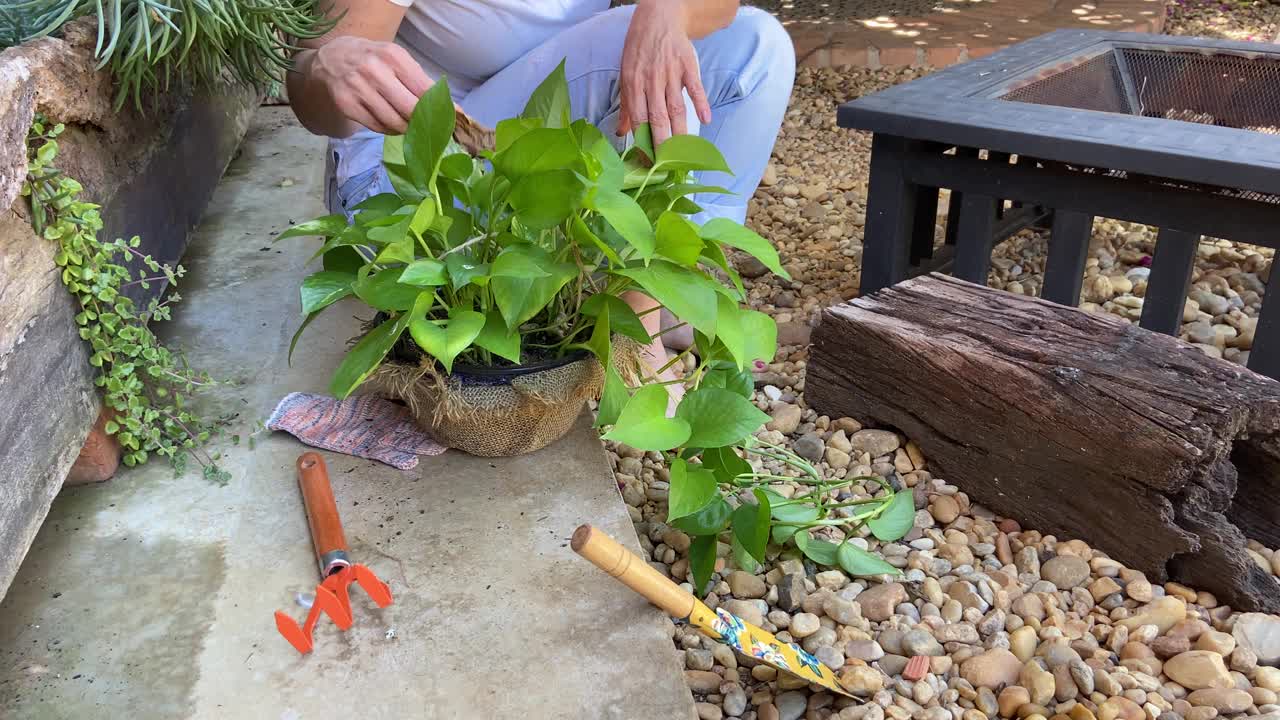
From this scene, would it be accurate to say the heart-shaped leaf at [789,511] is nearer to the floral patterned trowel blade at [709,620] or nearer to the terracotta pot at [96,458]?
the floral patterned trowel blade at [709,620]

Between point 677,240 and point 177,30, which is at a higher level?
point 177,30

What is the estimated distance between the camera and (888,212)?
1926mm

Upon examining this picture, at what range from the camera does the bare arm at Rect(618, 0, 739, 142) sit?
4.63ft

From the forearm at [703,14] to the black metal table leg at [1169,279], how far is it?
770mm

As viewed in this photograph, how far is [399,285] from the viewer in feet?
3.97

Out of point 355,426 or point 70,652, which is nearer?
point 70,652

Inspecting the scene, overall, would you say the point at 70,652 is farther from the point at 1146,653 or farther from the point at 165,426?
the point at 1146,653

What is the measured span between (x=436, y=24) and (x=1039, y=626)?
126cm

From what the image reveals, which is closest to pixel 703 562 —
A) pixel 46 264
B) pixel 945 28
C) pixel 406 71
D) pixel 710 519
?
pixel 710 519

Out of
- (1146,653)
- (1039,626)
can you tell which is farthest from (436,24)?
(1146,653)

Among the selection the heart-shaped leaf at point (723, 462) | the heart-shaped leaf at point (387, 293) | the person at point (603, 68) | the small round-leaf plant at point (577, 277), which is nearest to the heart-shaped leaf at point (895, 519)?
the small round-leaf plant at point (577, 277)

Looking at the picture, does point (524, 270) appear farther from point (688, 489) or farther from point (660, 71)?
point (660, 71)

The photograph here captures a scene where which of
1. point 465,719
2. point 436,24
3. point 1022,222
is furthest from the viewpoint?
point 1022,222

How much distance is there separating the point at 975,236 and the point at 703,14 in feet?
2.24
